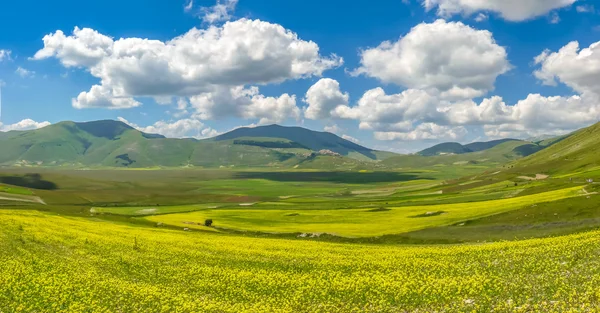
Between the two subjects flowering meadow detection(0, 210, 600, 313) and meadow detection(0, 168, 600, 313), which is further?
meadow detection(0, 168, 600, 313)

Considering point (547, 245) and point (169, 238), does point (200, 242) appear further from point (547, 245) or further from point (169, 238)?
point (547, 245)

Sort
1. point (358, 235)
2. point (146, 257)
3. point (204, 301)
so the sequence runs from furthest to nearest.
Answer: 1. point (358, 235)
2. point (146, 257)
3. point (204, 301)

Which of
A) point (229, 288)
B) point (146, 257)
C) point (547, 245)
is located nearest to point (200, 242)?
point (146, 257)

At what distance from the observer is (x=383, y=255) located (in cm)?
4778

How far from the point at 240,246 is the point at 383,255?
2133 centimetres

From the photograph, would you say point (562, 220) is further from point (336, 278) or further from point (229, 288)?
point (229, 288)

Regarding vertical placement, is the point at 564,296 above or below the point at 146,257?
above

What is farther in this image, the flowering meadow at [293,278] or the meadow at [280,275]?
the meadow at [280,275]

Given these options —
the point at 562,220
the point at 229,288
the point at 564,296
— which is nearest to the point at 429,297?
the point at 564,296

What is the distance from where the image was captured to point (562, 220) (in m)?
68.4

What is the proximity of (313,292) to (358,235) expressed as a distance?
48.8 metres

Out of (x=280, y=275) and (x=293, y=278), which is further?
(x=280, y=275)

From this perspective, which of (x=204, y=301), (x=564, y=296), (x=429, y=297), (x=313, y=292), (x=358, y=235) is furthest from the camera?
(x=358, y=235)

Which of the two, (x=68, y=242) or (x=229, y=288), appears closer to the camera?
(x=229, y=288)
